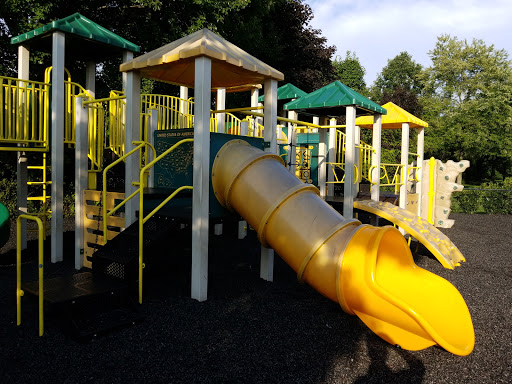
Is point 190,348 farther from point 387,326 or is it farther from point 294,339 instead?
point 387,326

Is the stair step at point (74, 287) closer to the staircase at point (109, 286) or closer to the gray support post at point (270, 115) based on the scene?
the staircase at point (109, 286)

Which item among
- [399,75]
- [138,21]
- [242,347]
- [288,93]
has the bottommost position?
[242,347]

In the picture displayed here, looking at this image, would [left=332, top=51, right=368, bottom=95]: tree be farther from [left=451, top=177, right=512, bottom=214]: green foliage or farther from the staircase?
the staircase

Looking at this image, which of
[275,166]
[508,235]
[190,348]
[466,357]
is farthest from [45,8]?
[508,235]

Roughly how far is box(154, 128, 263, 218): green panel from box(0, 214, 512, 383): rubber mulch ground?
1275mm

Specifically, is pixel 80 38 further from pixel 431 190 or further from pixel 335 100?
pixel 431 190

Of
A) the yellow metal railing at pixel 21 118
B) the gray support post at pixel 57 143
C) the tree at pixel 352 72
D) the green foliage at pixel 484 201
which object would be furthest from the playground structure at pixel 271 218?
the tree at pixel 352 72

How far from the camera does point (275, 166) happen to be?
5.44 metres

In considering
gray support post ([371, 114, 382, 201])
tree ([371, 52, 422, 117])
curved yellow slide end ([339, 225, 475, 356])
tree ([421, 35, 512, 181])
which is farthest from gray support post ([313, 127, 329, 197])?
tree ([371, 52, 422, 117])

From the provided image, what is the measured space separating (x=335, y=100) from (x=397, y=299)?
5953mm

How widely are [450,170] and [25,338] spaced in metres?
12.3

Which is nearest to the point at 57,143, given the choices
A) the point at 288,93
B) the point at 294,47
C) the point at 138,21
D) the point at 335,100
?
the point at 335,100

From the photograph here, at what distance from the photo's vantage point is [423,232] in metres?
7.88

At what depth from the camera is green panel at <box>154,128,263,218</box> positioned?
580 cm
